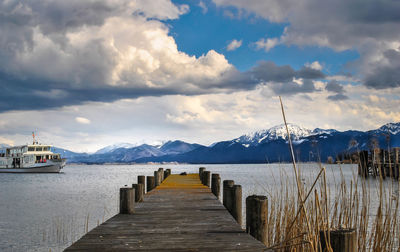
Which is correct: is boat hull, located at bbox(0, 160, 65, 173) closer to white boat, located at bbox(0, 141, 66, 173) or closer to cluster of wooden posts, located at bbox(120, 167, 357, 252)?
white boat, located at bbox(0, 141, 66, 173)

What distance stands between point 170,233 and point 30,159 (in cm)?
8167

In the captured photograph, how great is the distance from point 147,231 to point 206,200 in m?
4.06

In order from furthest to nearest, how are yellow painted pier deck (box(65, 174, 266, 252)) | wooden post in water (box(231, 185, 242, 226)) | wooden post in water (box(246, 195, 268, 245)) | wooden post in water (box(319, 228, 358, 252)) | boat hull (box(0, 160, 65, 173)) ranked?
1. boat hull (box(0, 160, 65, 173))
2. wooden post in water (box(231, 185, 242, 226))
3. wooden post in water (box(246, 195, 268, 245))
4. yellow painted pier deck (box(65, 174, 266, 252))
5. wooden post in water (box(319, 228, 358, 252))

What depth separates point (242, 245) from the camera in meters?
4.49

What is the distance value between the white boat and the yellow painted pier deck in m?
75.9

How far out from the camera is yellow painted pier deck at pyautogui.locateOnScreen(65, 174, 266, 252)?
4469mm

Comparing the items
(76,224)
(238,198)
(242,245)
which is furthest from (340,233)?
(76,224)

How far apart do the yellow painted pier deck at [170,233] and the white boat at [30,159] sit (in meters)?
75.9

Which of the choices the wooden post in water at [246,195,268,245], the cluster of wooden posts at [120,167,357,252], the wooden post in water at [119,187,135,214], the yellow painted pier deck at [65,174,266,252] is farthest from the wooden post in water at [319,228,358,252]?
the wooden post in water at [119,187,135,214]

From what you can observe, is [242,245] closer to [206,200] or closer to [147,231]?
[147,231]

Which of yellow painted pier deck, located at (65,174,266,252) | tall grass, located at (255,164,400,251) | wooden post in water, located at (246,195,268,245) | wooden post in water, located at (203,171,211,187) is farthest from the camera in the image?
wooden post in water, located at (203,171,211,187)

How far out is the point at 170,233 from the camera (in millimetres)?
5340

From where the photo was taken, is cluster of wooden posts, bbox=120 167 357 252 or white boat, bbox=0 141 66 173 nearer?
cluster of wooden posts, bbox=120 167 357 252

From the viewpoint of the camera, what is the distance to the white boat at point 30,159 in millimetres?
→ 76750
